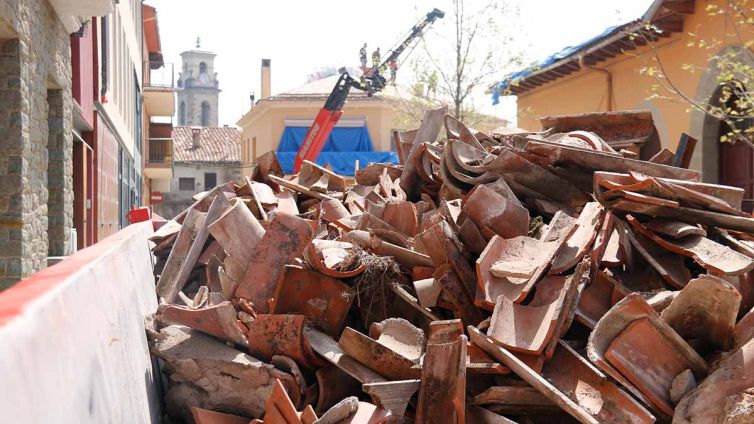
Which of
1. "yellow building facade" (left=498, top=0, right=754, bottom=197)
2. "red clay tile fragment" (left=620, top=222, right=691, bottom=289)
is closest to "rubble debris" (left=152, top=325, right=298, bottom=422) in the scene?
"red clay tile fragment" (left=620, top=222, right=691, bottom=289)

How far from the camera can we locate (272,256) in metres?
5.13

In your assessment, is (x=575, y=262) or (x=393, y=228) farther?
(x=393, y=228)

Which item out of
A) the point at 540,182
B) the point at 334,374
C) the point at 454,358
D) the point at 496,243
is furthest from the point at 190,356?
the point at 540,182

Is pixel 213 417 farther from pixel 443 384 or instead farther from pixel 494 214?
pixel 494 214

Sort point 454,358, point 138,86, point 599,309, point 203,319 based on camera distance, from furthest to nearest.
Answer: point 138,86 → point 203,319 → point 599,309 → point 454,358

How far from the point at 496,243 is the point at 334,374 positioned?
1.17m

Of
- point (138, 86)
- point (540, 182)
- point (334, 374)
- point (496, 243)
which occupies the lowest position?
point (334, 374)

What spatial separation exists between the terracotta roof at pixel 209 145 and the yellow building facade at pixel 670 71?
133 ft

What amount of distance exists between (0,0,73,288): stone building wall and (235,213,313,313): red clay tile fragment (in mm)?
3599

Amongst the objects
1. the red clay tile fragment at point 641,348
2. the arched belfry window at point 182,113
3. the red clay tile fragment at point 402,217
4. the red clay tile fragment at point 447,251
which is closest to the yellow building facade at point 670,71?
the red clay tile fragment at point 402,217

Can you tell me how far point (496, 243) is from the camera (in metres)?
4.42

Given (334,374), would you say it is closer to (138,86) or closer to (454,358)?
(454,358)

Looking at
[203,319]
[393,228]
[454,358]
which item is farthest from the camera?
[393,228]

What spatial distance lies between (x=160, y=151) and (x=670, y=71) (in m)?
27.6
